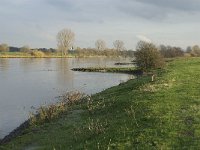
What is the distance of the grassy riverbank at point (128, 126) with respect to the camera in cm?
1369

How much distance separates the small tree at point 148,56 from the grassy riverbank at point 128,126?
44.1 m

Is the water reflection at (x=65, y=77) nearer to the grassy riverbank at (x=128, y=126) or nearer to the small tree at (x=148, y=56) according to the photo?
the small tree at (x=148, y=56)

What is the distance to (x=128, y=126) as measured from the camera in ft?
52.6

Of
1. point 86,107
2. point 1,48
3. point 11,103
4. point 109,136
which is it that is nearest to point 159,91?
point 86,107

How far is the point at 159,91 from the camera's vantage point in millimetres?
24391

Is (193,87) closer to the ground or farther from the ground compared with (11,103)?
farther from the ground

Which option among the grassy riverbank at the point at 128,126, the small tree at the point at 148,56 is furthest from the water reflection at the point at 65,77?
the grassy riverbank at the point at 128,126

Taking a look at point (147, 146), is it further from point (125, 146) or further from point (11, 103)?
point (11, 103)

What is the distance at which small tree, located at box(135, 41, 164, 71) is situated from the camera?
6769 cm

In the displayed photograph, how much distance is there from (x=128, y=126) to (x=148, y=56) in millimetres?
53279

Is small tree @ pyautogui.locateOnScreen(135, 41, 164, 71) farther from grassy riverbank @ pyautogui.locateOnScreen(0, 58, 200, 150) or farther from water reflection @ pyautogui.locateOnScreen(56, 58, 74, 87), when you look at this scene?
grassy riverbank @ pyautogui.locateOnScreen(0, 58, 200, 150)

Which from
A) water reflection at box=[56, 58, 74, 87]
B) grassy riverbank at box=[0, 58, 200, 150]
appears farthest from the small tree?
grassy riverbank at box=[0, 58, 200, 150]

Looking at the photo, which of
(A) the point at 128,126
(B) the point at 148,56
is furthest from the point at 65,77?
(A) the point at 128,126

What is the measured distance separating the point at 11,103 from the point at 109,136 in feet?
67.7
